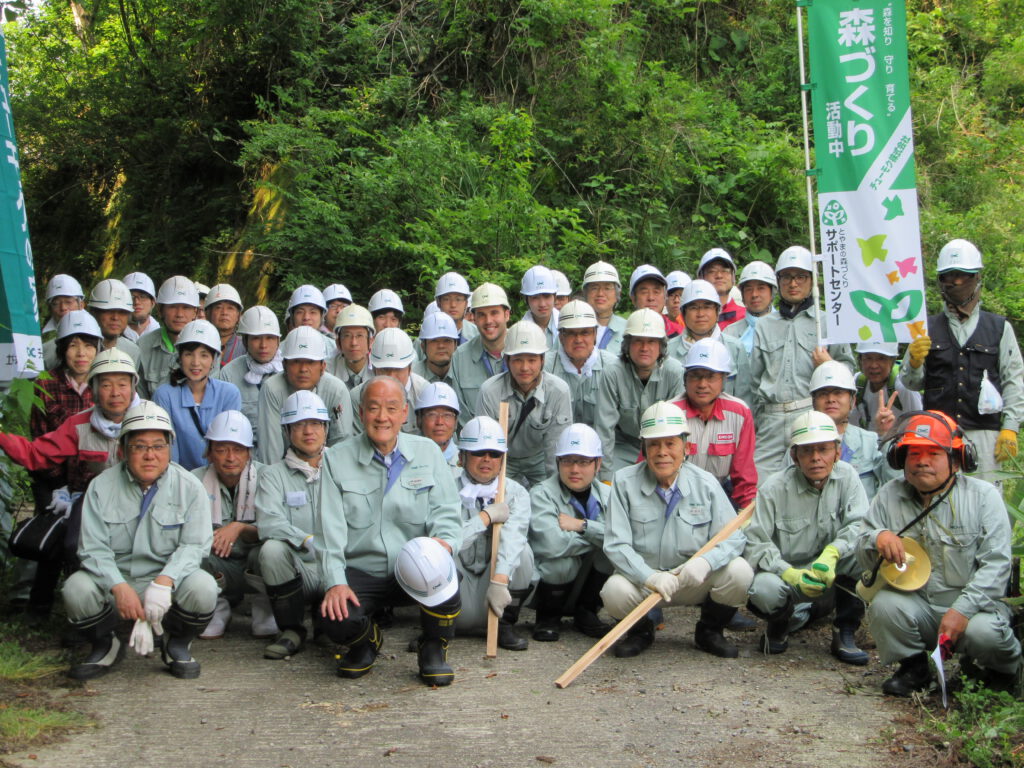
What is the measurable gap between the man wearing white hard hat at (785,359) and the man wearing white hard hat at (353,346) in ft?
9.66

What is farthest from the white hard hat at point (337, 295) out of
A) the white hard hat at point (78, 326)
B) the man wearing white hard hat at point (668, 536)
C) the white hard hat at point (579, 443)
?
the man wearing white hard hat at point (668, 536)

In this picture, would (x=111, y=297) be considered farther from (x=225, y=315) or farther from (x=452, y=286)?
(x=452, y=286)

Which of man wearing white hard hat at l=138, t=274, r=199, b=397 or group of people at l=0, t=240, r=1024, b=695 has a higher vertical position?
man wearing white hard hat at l=138, t=274, r=199, b=397

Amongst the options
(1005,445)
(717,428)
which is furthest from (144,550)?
(1005,445)

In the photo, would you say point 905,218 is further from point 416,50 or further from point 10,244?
point 416,50

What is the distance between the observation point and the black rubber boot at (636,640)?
6.04 meters

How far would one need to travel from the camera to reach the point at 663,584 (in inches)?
227

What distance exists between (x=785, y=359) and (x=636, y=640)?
259 centimetres

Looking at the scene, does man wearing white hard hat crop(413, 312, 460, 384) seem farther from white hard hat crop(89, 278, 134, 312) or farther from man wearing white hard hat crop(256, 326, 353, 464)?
white hard hat crop(89, 278, 134, 312)

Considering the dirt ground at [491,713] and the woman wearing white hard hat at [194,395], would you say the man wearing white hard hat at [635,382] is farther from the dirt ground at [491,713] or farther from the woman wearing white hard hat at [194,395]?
the woman wearing white hard hat at [194,395]

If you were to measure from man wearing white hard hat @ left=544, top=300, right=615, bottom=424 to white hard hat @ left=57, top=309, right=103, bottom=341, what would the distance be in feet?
10.4

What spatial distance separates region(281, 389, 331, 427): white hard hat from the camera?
637 centimetres

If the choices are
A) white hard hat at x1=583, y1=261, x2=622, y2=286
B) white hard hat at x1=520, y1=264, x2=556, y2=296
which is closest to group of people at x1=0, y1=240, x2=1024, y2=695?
white hard hat at x1=520, y1=264, x2=556, y2=296

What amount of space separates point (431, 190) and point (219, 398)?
5.59 meters
